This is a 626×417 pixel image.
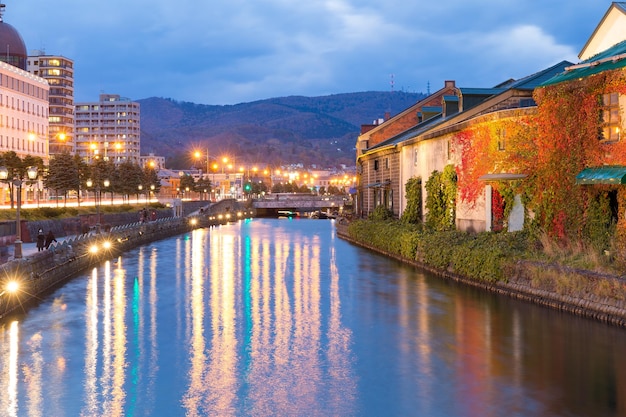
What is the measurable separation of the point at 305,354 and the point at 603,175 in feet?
47.8

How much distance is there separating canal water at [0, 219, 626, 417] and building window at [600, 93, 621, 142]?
8.08 meters

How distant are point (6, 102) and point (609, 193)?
313 ft

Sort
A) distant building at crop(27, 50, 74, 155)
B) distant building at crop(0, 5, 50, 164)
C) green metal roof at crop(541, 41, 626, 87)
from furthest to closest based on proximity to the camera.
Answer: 1. distant building at crop(27, 50, 74, 155)
2. distant building at crop(0, 5, 50, 164)
3. green metal roof at crop(541, 41, 626, 87)

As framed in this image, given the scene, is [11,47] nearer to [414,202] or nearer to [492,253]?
[414,202]

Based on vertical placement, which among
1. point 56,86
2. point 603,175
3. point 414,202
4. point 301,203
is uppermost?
point 56,86

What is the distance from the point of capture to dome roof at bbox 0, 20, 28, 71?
425 ft

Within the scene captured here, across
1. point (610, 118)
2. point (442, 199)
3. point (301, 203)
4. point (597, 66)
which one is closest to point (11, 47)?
point (301, 203)

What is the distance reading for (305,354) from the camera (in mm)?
22016

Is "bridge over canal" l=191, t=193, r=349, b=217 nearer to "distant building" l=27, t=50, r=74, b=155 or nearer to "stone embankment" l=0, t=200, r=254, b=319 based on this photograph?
"distant building" l=27, t=50, r=74, b=155

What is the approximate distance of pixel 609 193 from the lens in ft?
98.3

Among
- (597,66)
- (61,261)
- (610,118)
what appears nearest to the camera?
(610,118)

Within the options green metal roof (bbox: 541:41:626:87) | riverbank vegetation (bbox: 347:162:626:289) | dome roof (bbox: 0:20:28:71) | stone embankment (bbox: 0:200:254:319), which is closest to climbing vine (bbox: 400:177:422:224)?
riverbank vegetation (bbox: 347:162:626:289)

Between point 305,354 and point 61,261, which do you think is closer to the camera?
point 305,354

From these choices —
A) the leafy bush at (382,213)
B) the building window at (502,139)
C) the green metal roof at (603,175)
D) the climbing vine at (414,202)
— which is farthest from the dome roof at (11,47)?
the green metal roof at (603,175)
